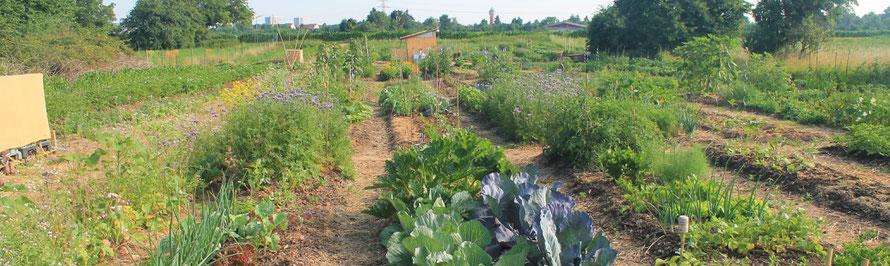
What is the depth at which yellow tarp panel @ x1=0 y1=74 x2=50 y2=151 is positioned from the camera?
620cm

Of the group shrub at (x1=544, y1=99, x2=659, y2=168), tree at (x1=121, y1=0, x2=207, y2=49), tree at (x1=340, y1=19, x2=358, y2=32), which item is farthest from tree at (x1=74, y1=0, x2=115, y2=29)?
shrub at (x1=544, y1=99, x2=659, y2=168)

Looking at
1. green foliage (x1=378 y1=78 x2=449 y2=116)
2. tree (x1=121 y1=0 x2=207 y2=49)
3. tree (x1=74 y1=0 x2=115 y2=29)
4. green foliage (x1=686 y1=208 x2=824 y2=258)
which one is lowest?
green foliage (x1=686 y1=208 x2=824 y2=258)

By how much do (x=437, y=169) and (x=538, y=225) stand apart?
1.43m

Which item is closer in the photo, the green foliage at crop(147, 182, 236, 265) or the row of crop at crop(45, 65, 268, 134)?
the green foliage at crop(147, 182, 236, 265)

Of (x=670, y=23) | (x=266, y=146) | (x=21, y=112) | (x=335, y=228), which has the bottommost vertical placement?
(x=335, y=228)

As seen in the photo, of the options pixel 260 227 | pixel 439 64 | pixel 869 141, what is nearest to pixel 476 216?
pixel 260 227

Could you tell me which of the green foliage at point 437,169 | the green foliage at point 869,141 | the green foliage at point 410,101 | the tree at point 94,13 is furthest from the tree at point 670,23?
the tree at point 94,13

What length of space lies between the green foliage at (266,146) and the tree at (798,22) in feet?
66.5

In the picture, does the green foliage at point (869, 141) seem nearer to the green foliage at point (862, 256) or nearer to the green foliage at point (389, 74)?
the green foliage at point (862, 256)

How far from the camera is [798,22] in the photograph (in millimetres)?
20062

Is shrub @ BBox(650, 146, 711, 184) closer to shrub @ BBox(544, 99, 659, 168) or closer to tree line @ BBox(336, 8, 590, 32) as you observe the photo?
shrub @ BBox(544, 99, 659, 168)

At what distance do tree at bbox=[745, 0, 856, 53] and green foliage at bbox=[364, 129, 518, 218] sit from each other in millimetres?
19787

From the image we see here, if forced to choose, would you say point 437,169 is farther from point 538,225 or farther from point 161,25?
point 161,25

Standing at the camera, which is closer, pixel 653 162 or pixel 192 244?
pixel 192 244
